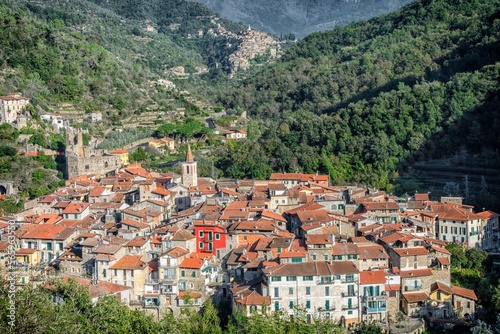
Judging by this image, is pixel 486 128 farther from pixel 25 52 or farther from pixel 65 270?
pixel 25 52

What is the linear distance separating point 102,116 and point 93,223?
828 inches

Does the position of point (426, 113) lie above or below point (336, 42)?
below

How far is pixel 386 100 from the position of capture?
4331 cm

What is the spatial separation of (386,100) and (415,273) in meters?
22.6

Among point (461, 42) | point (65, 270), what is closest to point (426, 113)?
point (461, 42)

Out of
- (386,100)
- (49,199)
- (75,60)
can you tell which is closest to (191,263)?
(49,199)

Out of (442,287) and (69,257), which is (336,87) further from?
(69,257)

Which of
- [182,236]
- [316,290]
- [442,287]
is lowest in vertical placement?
[442,287]

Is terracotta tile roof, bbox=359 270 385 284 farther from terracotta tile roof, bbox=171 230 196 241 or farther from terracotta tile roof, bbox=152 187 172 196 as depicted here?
terracotta tile roof, bbox=152 187 172 196

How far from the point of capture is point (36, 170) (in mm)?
35562

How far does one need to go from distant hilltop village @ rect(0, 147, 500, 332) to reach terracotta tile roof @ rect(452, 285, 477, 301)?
0.22 ft

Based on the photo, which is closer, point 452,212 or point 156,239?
point 156,239

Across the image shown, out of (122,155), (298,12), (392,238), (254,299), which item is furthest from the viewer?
(298,12)

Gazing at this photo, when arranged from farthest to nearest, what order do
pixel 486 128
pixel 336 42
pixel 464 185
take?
pixel 336 42 → pixel 486 128 → pixel 464 185
